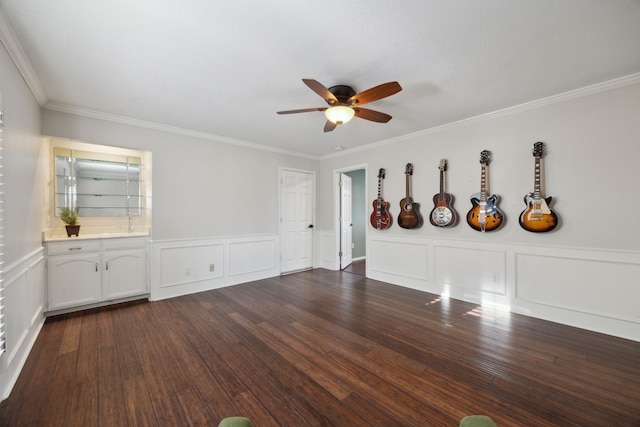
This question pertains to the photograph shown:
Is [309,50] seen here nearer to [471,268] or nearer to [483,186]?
[483,186]

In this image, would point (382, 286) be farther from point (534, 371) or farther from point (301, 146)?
point (301, 146)

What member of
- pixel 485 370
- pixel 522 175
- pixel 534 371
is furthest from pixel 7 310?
pixel 522 175

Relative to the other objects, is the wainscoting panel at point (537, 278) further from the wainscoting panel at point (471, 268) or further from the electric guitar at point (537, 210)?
the electric guitar at point (537, 210)

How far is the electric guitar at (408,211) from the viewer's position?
4000 mm

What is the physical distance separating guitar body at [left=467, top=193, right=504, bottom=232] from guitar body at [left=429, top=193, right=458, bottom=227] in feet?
0.68

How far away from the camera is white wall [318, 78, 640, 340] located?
2480 millimetres

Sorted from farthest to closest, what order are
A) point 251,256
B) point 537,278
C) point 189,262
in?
point 251,256 → point 189,262 → point 537,278

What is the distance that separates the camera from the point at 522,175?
3041 mm

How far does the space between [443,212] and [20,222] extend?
452 cm

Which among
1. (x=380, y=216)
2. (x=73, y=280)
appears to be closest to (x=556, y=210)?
(x=380, y=216)

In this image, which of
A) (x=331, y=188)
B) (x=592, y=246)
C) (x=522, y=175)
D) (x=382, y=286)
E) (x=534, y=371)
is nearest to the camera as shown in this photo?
(x=534, y=371)

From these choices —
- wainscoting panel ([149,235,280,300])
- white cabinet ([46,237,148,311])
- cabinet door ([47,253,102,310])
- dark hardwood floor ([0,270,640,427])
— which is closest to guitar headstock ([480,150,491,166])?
dark hardwood floor ([0,270,640,427])

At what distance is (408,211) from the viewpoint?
4074mm

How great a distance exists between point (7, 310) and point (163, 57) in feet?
7.12
